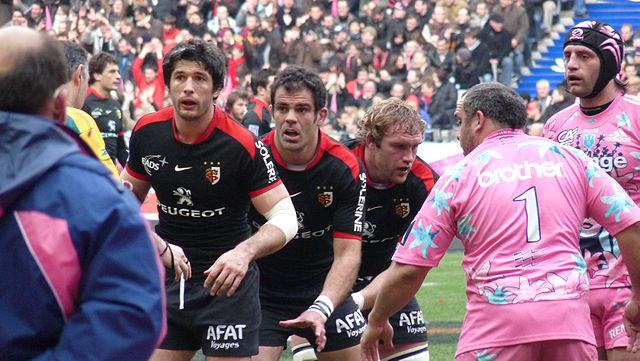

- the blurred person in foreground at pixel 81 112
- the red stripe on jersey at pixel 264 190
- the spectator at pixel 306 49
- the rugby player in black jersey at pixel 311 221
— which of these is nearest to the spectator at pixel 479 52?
the spectator at pixel 306 49

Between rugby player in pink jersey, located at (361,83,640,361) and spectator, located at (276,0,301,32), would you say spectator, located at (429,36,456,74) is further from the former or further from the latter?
rugby player in pink jersey, located at (361,83,640,361)

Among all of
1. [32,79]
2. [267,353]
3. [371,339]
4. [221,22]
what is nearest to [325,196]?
[267,353]

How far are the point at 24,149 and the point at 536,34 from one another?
790 inches

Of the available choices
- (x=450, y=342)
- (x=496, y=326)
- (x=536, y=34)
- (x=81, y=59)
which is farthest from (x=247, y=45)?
(x=496, y=326)

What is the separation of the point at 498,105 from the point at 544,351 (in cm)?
117

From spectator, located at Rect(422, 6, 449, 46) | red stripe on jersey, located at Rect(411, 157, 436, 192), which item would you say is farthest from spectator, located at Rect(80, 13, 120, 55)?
red stripe on jersey, located at Rect(411, 157, 436, 192)

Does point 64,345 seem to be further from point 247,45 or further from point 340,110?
point 247,45

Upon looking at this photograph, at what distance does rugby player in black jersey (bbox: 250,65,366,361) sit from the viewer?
5.40 m

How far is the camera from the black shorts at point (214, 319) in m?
4.82

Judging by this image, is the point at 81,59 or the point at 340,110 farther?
the point at 340,110

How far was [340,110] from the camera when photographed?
18391 mm

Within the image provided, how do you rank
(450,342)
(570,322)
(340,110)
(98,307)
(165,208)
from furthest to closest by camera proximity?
1. (340,110)
2. (450,342)
3. (165,208)
4. (570,322)
5. (98,307)

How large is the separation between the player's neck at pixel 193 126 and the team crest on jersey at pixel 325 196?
0.94 metres

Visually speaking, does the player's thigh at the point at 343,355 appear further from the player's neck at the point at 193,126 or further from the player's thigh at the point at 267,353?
the player's neck at the point at 193,126
